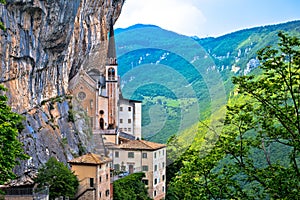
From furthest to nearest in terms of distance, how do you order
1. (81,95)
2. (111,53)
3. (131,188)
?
(111,53) < (81,95) < (131,188)

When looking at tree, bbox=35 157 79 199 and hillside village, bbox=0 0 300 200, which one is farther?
tree, bbox=35 157 79 199

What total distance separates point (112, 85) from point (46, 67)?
19.2 meters

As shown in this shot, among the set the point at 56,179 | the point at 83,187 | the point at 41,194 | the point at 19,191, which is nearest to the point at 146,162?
the point at 83,187

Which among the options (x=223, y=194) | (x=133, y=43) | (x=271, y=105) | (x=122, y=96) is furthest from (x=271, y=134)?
(x=133, y=43)

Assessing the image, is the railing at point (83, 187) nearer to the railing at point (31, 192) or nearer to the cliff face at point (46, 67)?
the cliff face at point (46, 67)

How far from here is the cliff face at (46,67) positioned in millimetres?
29688

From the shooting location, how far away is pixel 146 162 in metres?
42.8

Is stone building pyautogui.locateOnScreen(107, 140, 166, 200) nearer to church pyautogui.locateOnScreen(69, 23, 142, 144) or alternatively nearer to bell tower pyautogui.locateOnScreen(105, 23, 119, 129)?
church pyautogui.locateOnScreen(69, 23, 142, 144)

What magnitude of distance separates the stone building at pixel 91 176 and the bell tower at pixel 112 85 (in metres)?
21.8

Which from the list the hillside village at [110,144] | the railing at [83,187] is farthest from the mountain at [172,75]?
the railing at [83,187]

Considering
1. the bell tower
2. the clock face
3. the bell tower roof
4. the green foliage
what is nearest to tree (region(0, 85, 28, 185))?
the green foliage

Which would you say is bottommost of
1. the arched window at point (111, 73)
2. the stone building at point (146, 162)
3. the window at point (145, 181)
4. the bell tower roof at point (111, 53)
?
the window at point (145, 181)

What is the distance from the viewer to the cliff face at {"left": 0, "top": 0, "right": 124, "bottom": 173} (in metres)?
29.7

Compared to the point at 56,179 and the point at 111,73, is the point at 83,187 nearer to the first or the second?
the point at 56,179
